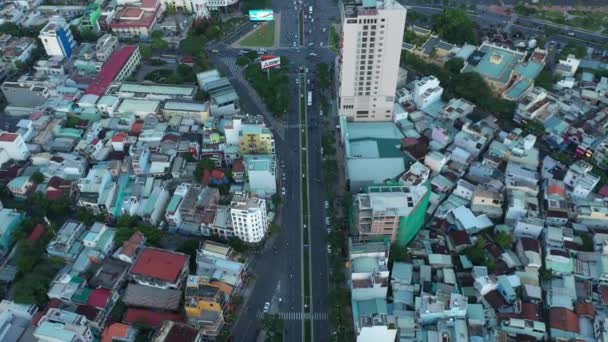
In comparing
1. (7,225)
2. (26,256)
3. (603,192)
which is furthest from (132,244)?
(603,192)

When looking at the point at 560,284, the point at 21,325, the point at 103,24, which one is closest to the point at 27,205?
the point at 21,325

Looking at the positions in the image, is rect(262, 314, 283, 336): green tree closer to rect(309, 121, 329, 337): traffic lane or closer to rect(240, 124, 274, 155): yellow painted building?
rect(309, 121, 329, 337): traffic lane

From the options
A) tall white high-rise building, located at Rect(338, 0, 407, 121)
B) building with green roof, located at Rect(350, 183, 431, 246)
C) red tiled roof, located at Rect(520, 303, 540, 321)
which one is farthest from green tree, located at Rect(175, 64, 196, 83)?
red tiled roof, located at Rect(520, 303, 540, 321)

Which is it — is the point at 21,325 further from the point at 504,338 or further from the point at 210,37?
the point at 210,37

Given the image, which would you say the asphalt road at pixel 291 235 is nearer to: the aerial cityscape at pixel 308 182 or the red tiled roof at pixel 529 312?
the aerial cityscape at pixel 308 182

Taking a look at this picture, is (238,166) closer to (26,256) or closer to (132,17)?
(26,256)

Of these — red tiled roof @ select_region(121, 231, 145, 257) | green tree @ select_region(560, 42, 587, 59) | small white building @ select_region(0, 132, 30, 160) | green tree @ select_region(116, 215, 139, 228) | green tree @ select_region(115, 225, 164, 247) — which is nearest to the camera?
red tiled roof @ select_region(121, 231, 145, 257)
